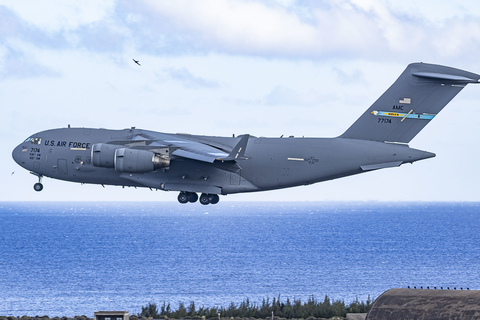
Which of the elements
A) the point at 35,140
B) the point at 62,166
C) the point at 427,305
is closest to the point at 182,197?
the point at 62,166

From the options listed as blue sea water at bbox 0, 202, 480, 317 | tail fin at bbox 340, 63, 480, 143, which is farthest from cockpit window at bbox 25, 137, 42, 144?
blue sea water at bbox 0, 202, 480, 317

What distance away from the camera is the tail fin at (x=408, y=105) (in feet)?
77.0

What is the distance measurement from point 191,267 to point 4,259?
31846 mm

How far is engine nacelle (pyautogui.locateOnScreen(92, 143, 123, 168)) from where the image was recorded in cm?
2247

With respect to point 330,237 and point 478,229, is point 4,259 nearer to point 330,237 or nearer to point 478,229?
point 330,237

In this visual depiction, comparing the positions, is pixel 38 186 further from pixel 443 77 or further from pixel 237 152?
pixel 443 77

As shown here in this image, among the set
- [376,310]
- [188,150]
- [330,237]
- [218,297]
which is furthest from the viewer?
[330,237]

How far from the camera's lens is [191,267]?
8288 cm

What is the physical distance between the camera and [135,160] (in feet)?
73.0

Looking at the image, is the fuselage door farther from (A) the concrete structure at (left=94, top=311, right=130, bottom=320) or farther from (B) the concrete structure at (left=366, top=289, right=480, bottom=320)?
(B) the concrete structure at (left=366, top=289, right=480, bottom=320)

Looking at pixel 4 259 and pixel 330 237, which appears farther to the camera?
pixel 330 237

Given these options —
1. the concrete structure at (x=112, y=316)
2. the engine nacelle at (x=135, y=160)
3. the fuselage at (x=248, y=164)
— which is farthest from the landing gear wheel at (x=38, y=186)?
the concrete structure at (x=112, y=316)

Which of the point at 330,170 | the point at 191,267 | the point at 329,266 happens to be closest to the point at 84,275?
the point at 191,267

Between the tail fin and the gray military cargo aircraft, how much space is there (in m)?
0.04
